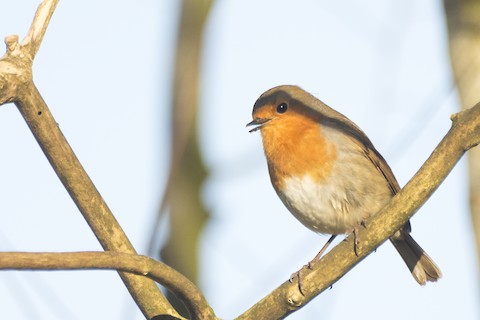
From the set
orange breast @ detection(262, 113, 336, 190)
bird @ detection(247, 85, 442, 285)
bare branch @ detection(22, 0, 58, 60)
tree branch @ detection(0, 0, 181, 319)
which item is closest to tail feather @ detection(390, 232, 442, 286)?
bird @ detection(247, 85, 442, 285)

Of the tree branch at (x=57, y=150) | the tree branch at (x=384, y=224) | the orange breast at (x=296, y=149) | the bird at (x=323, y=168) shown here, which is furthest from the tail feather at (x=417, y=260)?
the tree branch at (x=57, y=150)

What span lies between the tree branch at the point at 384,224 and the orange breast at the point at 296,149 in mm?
1482

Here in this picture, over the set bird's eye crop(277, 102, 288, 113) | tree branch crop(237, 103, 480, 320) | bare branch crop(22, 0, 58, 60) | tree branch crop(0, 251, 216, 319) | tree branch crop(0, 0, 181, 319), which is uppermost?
bird's eye crop(277, 102, 288, 113)

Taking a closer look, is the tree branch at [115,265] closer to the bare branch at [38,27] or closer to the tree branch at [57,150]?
the tree branch at [57,150]

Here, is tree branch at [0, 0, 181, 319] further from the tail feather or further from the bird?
the tail feather

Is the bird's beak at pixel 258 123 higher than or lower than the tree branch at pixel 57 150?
higher

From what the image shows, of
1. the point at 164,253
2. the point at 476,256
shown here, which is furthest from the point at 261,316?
the point at 476,256

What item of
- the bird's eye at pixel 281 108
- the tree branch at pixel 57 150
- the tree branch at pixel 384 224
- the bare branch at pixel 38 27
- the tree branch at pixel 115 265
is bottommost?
the tree branch at pixel 384 224

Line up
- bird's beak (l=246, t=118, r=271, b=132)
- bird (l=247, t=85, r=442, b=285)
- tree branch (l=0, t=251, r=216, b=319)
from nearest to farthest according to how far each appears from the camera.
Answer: tree branch (l=0, t=251, r=216, b=319)
bird (l=247, t=85, r=442, b=285)
bird's beak (l=246, t=118, r=271, b=132)

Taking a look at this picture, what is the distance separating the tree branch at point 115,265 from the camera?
2.26 m

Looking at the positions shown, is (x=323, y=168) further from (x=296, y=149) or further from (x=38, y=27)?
(x=38, y=27)

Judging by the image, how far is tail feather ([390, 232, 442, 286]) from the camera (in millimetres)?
5297

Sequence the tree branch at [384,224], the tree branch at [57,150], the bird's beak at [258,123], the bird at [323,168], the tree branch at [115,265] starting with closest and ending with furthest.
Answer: the tree branch at [115,265] < the tree branch at [57,150] < the tree branch at [384,224] < the bird at [323,168] < the bird's beak at [258,123]

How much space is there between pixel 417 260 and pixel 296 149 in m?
1.22
